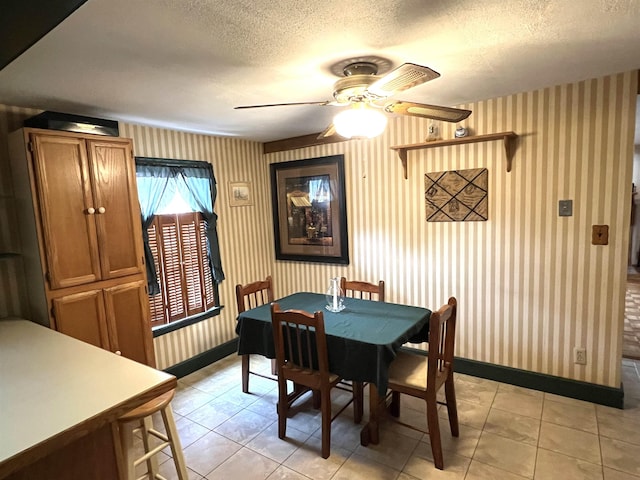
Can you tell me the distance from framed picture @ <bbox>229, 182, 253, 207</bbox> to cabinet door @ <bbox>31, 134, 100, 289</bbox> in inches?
63.2

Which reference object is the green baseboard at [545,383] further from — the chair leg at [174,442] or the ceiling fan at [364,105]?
the chair leg at [174,442]

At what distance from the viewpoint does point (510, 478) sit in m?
2.04

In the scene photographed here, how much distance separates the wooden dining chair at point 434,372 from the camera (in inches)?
81.0

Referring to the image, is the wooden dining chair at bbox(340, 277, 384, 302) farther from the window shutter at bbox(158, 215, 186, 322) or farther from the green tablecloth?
the window shutter at bbox(158, 215, 186, 322)

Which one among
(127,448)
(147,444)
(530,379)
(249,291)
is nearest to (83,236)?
(249,291)

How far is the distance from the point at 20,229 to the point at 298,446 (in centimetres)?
233

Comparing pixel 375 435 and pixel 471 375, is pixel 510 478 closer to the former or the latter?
pixel 375 435

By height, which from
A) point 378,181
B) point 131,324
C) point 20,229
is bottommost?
point 131,324

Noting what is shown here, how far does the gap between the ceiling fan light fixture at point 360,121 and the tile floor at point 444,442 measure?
197cm

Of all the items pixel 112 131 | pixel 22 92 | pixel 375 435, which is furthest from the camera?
pixel 112 131

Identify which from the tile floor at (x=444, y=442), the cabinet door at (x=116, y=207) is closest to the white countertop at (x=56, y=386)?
the cabinet door at (x=116, y=207)

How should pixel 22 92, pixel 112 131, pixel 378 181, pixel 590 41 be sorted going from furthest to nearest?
1. pixel 378 181
2. pixel 112 131
3. pixel 22 92
4. pixel 590 41

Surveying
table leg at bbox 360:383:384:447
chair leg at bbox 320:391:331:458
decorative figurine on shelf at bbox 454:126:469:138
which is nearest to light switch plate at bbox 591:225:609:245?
decorative figurine on shelf at bbox 454:126:469:138

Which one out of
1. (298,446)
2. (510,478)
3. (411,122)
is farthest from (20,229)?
(510,478)
